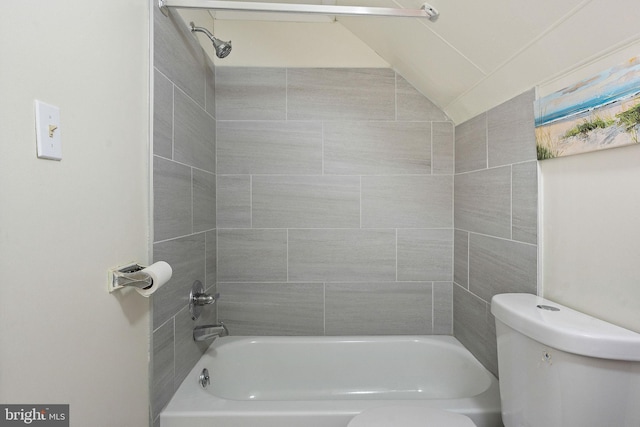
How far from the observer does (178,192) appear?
4.42 feet

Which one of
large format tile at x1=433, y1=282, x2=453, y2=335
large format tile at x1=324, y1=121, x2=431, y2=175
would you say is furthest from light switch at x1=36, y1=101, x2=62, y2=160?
large format tile at x1=433, y1=282, x2=453, y2=335

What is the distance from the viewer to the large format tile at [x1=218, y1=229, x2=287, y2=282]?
1.87m

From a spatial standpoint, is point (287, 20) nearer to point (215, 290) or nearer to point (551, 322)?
point (215, 290)

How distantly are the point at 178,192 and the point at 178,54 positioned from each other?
58 centimetres

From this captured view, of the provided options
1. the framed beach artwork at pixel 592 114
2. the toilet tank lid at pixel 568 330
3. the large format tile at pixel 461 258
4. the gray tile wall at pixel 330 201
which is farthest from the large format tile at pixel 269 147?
the toilet tank lid at pixel 568 330

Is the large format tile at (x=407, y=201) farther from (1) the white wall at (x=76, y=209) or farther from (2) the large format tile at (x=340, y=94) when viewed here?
(1) the white wall at (x=76, y=209)

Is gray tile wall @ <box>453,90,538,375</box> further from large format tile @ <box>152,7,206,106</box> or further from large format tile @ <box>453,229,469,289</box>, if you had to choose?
large format tile @ <box>152,7,206,106</box>

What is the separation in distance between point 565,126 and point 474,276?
0.85 m

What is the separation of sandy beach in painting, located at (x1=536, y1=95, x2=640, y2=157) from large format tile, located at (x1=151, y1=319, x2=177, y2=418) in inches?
58.6

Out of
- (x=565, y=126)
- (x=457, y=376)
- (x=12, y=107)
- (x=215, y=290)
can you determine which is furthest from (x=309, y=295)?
(x=12, y=107)

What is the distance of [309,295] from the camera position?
189 cm

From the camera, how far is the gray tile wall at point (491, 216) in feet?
4.00

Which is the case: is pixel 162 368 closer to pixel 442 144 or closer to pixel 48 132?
pixel 48 132

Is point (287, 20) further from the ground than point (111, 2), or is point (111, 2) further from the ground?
point (287, 20)
